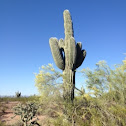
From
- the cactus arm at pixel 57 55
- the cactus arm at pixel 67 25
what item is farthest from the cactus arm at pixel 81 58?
the cactus arm at pixel 67 25

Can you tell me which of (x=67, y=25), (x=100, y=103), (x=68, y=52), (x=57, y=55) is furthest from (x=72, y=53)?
(x=100, y=103)

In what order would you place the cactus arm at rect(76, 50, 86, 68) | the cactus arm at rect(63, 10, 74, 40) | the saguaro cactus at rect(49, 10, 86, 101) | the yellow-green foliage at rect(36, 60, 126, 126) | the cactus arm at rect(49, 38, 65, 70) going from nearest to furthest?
the yellow-green foliage at rect(36, 60, 126, 126) < the saguaro cactus at rect(49, 10, 86, 101) < the cactus arm at rect(49, 38, 65, 70) < the cactus arm at rect(76, 50, 86, 68) < the cactus arm at rect(63, 10, 74, 40)

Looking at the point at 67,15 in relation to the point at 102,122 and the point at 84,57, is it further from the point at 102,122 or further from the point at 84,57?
the point at 102,122

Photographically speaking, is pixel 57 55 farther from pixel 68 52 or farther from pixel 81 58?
pixel 81 58

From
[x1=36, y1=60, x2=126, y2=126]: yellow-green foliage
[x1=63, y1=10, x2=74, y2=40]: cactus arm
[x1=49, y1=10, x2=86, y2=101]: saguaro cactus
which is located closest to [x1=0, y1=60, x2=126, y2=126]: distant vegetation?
[x1=36, y1=60, x2=126, y2=126]: yellow-green foliage

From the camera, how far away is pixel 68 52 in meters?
10.1

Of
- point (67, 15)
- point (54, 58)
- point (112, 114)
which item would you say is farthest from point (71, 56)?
point (112, 114)

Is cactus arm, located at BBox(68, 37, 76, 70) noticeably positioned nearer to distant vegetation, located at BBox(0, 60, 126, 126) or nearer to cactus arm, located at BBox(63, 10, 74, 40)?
cactus arm, located at BBox(63, 10, 74, 40)

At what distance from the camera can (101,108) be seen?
4.80 meters

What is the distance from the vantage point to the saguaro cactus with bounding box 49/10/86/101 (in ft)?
32.4

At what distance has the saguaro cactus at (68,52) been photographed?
9883 mm

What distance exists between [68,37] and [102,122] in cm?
696

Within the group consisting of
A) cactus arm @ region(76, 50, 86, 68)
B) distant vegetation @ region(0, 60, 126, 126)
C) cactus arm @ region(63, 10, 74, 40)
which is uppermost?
cactus arm @ region(63, 10, 74, 40)

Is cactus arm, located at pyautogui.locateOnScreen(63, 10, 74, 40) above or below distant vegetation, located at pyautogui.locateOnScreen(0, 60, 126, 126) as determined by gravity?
above
